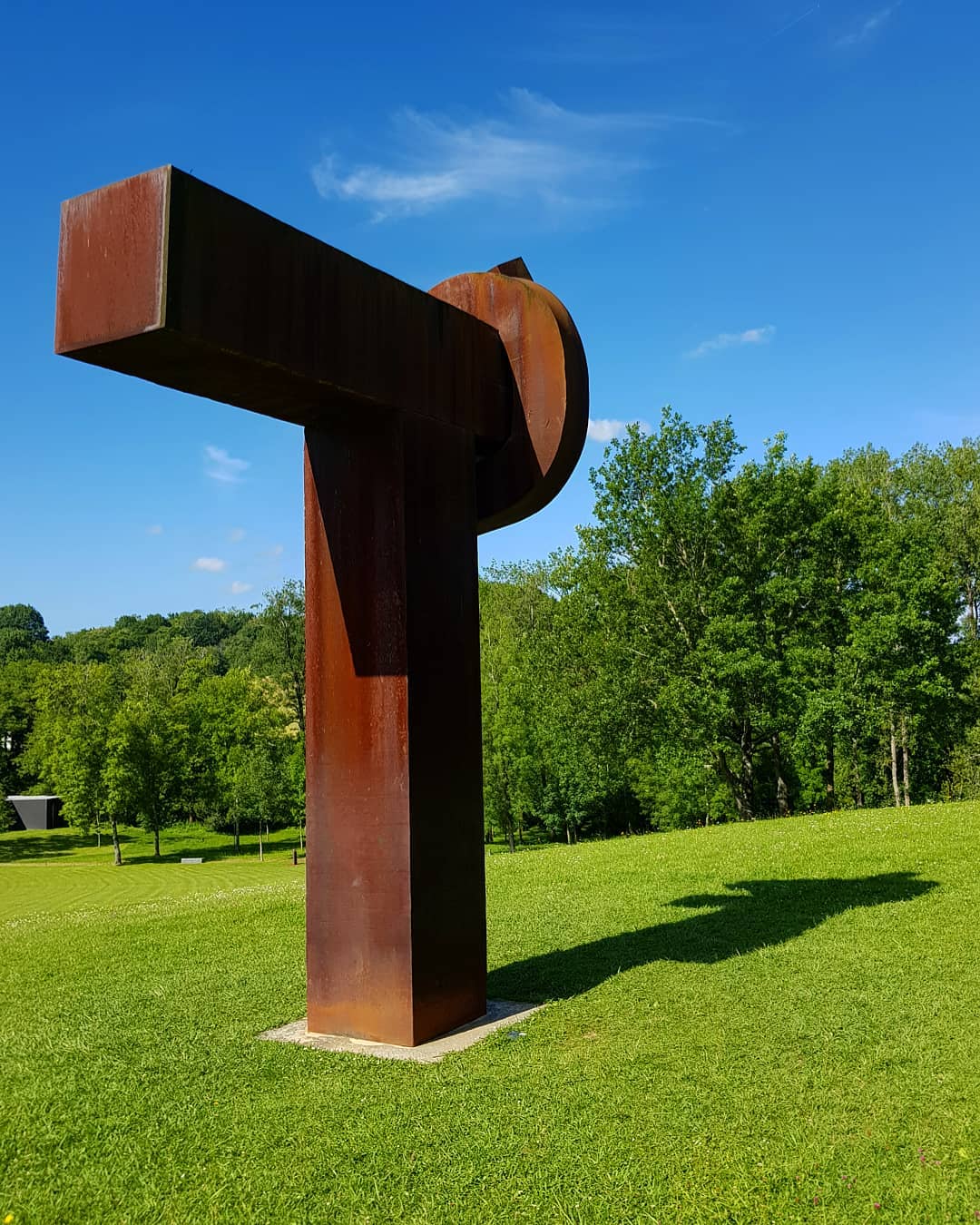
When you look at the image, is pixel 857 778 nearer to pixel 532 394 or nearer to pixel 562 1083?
pixel 532 394

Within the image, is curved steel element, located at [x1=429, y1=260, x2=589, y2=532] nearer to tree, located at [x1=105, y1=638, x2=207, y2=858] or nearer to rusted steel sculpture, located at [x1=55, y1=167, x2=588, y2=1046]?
rusted steel sculpture, located at [x1=55, y1=167, x2=588, y2=1046]

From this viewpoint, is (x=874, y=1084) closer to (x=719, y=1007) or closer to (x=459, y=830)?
(x=719, y=1007)

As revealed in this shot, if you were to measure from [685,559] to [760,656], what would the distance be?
4.60 m

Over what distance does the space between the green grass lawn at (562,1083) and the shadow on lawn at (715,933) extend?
0.05m

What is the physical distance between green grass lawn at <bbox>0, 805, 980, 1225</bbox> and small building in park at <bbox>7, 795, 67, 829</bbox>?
179 ft

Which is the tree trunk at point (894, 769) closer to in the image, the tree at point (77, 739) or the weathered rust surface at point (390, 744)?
the weathered rust surface at point (390, 744)

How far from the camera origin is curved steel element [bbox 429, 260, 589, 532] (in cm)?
781

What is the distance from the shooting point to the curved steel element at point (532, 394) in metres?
7.81

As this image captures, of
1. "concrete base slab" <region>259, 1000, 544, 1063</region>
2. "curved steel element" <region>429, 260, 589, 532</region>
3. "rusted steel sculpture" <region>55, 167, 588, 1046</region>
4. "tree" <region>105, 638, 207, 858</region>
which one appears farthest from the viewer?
"tree" <region>105, 638, 207, 858</region>

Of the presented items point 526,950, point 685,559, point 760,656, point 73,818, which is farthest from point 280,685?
point 526,950

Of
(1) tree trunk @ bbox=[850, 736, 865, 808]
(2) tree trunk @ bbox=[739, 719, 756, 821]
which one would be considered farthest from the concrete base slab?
(1) tree trunk @ bbox=[850, 736, 865, 808]

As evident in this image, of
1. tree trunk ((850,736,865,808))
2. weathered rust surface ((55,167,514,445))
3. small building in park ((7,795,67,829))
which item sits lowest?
small building in park ((7,795,67,829))

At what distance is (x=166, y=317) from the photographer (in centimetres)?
507

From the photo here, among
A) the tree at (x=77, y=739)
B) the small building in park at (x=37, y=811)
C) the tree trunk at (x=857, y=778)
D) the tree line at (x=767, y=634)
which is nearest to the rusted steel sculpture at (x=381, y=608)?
the tree line at (x=767, y=634)
